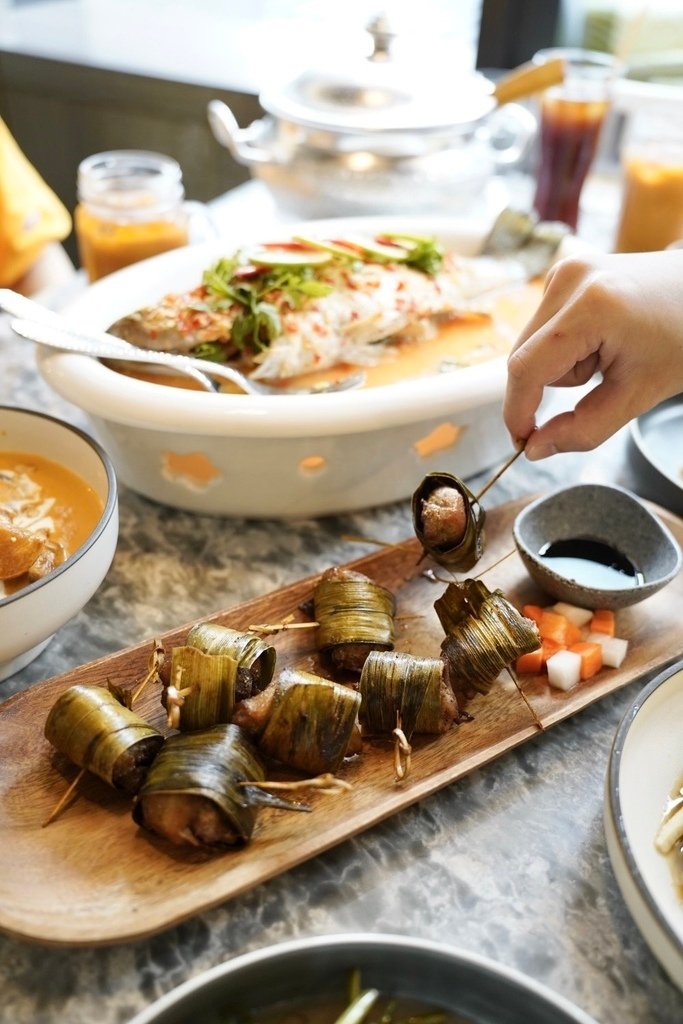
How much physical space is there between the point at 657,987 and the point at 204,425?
2.58 ft

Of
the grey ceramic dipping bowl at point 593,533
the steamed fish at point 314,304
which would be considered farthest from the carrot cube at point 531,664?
the steamed fish at point 314,304

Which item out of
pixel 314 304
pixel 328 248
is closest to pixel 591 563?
pixel 314 304

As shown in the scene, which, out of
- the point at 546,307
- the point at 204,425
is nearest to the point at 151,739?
the point at 204,425

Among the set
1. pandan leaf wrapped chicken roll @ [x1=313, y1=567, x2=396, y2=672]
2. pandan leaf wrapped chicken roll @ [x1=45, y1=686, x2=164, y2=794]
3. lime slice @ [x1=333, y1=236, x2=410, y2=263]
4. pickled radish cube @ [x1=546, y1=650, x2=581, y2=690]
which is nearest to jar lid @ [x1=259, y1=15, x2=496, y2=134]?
lime slice @ [x1=333, y1=236, x2=410, y2=263]

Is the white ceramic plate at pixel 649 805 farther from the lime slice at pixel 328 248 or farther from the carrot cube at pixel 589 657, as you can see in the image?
the lime slice at pixel 328 248

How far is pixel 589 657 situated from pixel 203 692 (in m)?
0.45

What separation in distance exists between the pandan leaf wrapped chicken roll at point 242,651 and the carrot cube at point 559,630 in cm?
34

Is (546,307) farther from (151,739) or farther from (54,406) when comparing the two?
(54,406)

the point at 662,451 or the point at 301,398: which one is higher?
the point at 301,398

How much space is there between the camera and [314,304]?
4.84 ft

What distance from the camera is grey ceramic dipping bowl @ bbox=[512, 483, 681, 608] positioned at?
1.13m

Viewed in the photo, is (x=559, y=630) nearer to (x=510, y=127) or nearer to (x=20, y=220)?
(x=510, y=127)

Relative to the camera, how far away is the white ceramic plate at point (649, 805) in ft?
2.44

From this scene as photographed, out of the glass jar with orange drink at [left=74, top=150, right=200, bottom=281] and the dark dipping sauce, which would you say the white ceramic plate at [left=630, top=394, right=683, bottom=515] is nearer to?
the dark dipping sauce
